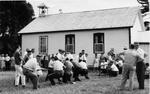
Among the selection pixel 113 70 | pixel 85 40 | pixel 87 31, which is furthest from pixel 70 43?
pixel 113 70

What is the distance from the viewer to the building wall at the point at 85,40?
23.9m

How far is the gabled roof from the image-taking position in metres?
24.7

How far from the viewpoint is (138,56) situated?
1174 cm

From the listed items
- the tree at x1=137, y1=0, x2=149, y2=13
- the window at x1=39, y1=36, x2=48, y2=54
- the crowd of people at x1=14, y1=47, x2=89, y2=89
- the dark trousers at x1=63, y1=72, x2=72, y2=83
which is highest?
the tree at x1=137, y1=0, x2=149, y2=13

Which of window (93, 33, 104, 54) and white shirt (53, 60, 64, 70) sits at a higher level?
window (93, 33, 104, 54)

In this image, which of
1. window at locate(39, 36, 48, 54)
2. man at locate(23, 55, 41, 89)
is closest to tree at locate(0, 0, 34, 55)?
window at locate(39, 36, 48, 54)

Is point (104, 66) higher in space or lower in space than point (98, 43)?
lower

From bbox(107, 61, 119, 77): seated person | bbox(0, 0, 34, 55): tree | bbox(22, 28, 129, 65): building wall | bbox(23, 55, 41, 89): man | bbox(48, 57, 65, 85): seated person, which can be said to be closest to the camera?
bbox(23, 55, 41, 89): man

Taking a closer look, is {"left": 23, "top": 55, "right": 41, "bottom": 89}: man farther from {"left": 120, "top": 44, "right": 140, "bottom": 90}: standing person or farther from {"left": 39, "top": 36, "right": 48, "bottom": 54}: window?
{"left": 39, "top": 36, "right": 48, "bottom": 54}: window

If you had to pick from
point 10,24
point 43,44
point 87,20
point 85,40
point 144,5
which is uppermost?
point 144,5

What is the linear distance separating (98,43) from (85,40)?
4.00 ft

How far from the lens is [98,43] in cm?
2512

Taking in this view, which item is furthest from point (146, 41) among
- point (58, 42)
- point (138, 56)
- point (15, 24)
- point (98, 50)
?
point (15, 24)

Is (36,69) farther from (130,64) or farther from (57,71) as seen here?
(130,64)
